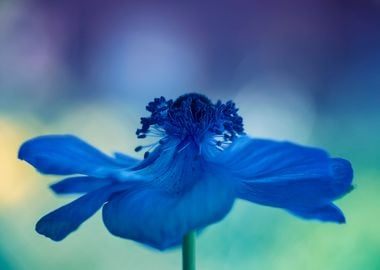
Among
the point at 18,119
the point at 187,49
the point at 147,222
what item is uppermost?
the point at 187,49

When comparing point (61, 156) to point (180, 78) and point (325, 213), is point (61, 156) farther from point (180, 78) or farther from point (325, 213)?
point (180, 78)

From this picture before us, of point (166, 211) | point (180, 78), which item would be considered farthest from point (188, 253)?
point (180, 78)

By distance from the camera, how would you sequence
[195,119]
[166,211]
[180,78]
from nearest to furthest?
[166,211] < [195,119] < [180,78]

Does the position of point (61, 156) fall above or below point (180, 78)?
below

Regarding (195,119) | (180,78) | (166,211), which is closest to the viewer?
(166,211)

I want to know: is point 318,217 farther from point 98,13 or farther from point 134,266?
point 98,13

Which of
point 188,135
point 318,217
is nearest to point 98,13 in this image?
point 188,135

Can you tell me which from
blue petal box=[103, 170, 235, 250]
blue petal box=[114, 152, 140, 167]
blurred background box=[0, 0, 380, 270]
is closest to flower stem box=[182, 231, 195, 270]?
blue petal box=[103, 170, 235, 250]
